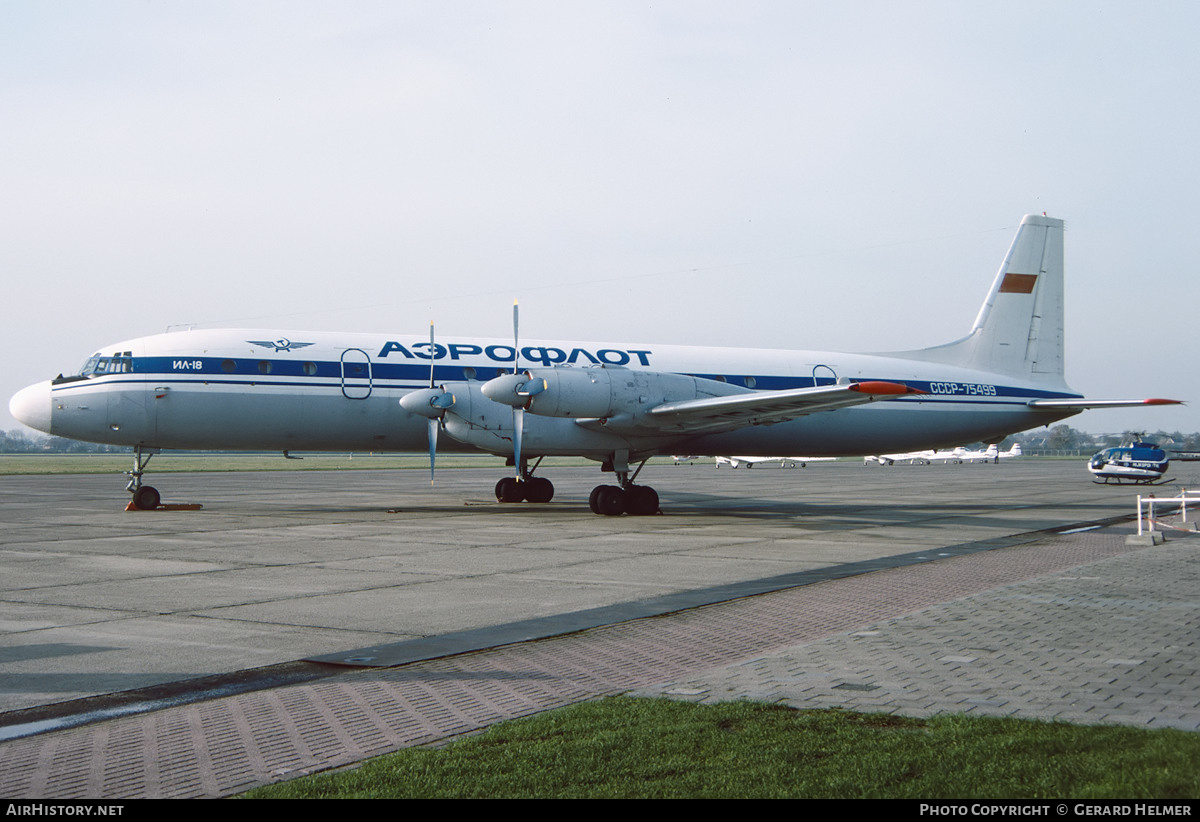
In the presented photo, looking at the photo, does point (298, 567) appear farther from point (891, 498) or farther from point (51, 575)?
point (891, 498)

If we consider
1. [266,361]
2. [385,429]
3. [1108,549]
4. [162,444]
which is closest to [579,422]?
[385,429]

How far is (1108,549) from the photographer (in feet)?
51.4

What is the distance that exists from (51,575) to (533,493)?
50.0 feet

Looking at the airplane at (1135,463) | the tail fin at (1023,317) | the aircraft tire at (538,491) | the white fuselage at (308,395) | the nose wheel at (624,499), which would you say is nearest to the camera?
the white fuselage at (308,395)

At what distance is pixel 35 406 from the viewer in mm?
22734

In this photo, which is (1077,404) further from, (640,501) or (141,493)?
(141,493)

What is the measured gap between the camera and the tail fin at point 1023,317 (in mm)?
29094

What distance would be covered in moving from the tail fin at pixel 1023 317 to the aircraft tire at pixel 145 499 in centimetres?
2066

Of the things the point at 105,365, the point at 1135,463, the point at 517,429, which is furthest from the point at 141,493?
the point at 1135,463

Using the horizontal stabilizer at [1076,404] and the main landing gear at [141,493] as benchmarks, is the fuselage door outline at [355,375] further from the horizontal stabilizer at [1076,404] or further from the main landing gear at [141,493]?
the horizontal stabilizer at [1076,404]

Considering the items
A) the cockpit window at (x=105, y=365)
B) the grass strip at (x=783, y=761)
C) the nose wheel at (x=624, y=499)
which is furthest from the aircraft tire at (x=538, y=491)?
the grass strip at (x=783, y=761)

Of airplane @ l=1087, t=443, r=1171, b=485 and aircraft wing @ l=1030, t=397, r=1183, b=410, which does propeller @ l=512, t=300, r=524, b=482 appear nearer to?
aircraft wing @ l=1030, t=397, r=1183, b=410

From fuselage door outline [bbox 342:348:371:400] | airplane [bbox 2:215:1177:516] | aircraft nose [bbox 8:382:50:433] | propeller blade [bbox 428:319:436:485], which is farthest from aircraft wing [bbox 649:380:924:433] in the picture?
aircraft nose [bbox 8:382:50:433]

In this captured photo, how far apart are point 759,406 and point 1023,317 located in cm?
1272
